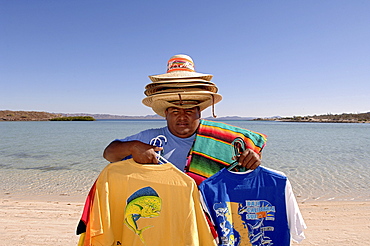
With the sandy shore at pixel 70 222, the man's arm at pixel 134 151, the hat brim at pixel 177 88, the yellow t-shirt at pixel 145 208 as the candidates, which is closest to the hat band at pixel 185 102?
the hat brim at pixel 177 88

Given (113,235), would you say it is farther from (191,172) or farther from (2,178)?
(2,178)

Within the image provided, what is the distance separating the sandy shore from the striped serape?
2.80 meters

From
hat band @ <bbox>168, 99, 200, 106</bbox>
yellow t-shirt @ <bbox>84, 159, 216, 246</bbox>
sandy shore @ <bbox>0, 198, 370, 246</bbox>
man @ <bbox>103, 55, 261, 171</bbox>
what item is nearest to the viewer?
yellow t-shirt @ <bbox>84, 159, 216, 246</bbox>

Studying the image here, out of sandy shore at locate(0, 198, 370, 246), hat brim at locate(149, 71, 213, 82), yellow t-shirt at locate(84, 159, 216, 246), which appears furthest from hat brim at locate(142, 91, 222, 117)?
sandy shore at locate(0, 198, 370, 246)

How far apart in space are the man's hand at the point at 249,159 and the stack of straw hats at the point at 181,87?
2.05 feet

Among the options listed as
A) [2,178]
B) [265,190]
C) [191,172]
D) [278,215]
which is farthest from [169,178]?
[2,178]

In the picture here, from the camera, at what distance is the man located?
225 centimetres

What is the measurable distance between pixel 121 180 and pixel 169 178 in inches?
15.3

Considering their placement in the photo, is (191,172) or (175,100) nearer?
(191,172)

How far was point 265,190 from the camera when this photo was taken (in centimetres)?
211

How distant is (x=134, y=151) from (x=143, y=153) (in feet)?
0.26

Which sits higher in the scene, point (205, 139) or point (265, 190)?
point (205, 139)

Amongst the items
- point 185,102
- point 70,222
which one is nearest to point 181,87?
point 185,102

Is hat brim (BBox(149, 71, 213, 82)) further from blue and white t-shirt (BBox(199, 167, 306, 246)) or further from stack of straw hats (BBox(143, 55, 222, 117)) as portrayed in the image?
blue and white t-shirt (BBox(199, 167, 306, 246))
